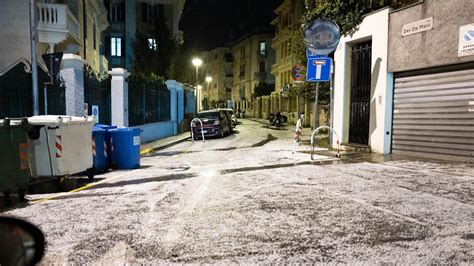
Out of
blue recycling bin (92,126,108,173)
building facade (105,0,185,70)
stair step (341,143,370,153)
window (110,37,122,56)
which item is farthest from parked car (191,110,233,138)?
window (110,37,122,56)

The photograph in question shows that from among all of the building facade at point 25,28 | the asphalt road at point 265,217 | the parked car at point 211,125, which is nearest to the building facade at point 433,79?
the asphalt road at point 265,217

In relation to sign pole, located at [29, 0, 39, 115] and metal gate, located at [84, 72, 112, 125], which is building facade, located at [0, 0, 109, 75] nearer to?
metal gate, located at [84, 72, 112, 125]

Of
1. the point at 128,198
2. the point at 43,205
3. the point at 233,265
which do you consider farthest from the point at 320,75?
the point at 233,265

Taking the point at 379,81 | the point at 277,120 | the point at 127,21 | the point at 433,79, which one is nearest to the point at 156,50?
the point at 127,21

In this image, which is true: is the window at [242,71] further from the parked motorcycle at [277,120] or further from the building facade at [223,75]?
the parked motorcycle at [277,120]

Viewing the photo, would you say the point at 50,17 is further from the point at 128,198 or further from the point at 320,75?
the point at 128,198

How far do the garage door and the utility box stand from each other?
32.4ft

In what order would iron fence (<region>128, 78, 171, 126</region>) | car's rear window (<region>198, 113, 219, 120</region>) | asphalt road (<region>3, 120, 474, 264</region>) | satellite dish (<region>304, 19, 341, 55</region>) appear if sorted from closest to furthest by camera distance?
asphalt road (<region>3, 120, 474, 264</region>), satellite dish (<region>304, 19, 341, 55</region>), iron fence (<region>128, 78, 171, 126</region>), car's rear window (<region>198, 113, 219, 120</region>)

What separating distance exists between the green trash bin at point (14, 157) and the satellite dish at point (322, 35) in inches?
378

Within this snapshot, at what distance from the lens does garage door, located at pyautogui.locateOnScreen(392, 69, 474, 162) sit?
10625 millimetres

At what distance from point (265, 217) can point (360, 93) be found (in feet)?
33.7

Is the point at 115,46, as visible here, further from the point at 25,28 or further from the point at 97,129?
the point at 97,129

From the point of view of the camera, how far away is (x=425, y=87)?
11938mm

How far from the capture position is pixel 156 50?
31.2 m
